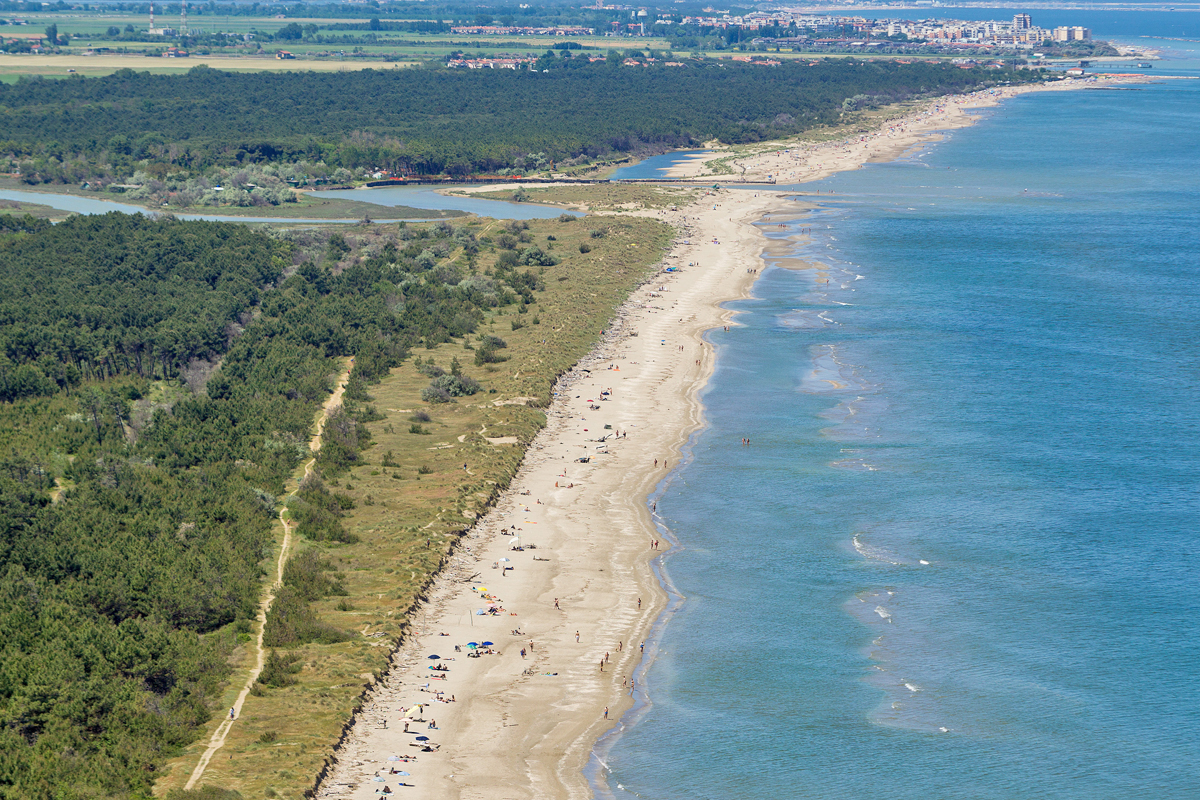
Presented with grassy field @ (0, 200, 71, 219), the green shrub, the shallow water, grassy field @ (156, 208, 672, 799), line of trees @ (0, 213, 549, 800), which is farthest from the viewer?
the shallow water

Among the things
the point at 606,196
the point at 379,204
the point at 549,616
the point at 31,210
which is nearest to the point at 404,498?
the point at 549,616

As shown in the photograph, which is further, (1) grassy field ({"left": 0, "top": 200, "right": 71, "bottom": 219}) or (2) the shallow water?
(2) the shallow water

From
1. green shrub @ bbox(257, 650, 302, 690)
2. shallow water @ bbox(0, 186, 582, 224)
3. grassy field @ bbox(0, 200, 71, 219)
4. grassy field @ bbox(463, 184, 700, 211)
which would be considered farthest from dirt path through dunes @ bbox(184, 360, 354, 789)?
grassy field @ bbox(0, 200, 71, 219)

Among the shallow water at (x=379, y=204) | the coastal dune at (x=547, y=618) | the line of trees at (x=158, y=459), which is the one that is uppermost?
the shallow water at (x=379, y=204)

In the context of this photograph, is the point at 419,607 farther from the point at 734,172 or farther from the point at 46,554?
the point at 734,172

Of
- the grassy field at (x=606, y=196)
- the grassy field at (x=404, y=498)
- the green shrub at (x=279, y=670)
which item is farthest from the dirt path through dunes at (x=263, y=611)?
the grassy field at (x=606, y=196)

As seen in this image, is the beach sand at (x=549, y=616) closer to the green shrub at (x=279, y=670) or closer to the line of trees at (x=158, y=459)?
the green shrub at (x=279, y=670)

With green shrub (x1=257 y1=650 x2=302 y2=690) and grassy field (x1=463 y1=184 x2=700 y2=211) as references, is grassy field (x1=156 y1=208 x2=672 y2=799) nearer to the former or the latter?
green shrub (x1=257 y1=650 x2=302 y2=690)
